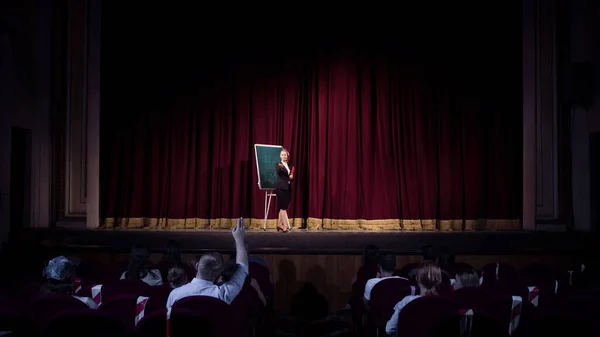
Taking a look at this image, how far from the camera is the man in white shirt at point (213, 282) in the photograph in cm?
402

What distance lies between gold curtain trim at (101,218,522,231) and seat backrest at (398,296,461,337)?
24.5 feet

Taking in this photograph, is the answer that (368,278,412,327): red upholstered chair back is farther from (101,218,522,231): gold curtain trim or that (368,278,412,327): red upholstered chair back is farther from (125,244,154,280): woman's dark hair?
(101,218,522,231): gold curtain trim

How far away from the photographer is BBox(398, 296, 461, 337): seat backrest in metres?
3.43

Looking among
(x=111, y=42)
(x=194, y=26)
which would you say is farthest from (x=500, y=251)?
(x=111, y=42)

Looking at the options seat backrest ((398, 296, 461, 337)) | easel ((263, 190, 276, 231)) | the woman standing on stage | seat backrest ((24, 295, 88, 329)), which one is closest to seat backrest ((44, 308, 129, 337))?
seat backrest ((24, 295, 88, 329))

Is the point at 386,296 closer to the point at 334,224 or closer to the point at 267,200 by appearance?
the point at 334,224

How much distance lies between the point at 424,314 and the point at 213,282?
144 centimetres

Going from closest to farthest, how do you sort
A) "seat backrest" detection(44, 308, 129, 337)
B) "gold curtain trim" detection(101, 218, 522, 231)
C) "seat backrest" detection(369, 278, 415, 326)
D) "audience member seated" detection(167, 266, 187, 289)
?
"seat backrest" detection(44, 308, 129, 337), "seat backrest" detection(369, 278, 415, 326), "audience member seated" detection(167, 266, 187, 289), "gold curtain trim" detection(101, 218, 522, 231)

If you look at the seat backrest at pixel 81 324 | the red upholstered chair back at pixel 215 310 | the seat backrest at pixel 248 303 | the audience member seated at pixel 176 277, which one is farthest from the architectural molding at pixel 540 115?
the seat backrest at pixel 81 324

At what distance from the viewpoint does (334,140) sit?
11.4 metres

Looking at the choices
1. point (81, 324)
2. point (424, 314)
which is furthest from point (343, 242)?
point (81, 324)

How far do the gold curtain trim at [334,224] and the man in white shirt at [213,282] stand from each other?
6935 mm

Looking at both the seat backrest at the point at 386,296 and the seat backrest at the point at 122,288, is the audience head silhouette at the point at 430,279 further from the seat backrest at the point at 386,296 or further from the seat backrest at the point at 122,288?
the seat backrest at the point at 122,288

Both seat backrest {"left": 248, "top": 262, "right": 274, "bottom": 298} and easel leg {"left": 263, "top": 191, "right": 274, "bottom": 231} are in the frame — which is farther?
easel leg {"left": 263, "top": 191, "right": 274, "bottom": 231}
